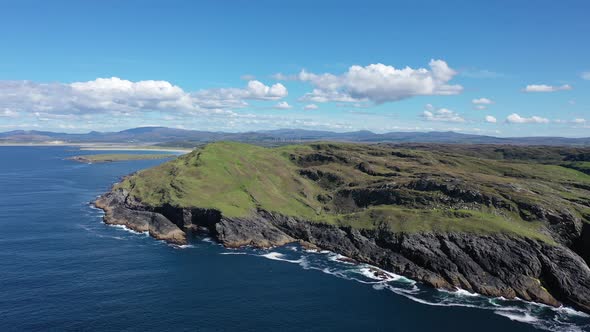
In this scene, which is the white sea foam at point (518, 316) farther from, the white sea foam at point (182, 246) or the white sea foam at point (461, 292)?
the white sea foam at point (182, 246)

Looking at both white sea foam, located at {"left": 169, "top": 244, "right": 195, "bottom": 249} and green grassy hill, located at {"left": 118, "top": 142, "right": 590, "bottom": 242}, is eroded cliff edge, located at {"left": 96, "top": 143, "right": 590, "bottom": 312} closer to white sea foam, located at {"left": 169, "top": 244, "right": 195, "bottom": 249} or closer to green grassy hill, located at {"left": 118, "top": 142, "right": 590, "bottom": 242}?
green grassy hill, located at {"left": 118, "top": 142, "right": 590, "bottom": 242}

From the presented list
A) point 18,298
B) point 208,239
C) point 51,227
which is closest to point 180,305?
point 18,298

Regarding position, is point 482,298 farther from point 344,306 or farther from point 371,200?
point 371,200

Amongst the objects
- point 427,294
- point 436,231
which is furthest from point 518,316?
point 436,231

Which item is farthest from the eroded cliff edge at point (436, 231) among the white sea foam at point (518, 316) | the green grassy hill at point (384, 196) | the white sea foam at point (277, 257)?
the white sea foam at point (518, 316)

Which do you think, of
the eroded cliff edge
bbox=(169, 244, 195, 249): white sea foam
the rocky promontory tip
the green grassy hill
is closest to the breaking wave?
the eroded cliff edge

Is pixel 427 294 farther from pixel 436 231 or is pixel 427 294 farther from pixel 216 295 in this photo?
pixel 216 295
